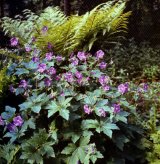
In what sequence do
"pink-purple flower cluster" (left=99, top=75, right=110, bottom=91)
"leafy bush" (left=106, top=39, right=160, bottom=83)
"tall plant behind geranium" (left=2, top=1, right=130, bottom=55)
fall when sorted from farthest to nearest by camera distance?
"leafy bush" (left=106, top=39, right=160, bottom=83)
"tall plant behind geranium" (left=2, top=1, right=130, bottom=55)
"pink-purple flower cluster" (left=99, top=75, right=110, bottom=91)

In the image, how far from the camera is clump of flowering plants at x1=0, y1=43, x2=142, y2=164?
9.32ft

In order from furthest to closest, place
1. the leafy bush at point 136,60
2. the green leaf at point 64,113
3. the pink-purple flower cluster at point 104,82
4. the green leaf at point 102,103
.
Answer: the leafy bush at point 136,60 → the pink-purple flower cluster at point 104,82 → the green leaf at point 102,103 → the green leaf at point 64,113

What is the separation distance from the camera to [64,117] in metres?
2.77

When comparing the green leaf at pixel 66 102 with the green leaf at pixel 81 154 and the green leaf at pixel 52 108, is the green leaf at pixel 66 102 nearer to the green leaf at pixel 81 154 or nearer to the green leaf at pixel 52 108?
the green leaf at pixel 52 108

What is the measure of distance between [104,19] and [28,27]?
95cm

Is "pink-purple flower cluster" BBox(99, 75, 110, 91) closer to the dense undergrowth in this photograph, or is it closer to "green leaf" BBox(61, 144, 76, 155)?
the dense undergrowth

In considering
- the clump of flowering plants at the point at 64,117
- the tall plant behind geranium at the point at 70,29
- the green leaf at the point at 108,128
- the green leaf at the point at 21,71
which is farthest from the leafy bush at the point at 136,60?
the green leaf at the point at 108,128

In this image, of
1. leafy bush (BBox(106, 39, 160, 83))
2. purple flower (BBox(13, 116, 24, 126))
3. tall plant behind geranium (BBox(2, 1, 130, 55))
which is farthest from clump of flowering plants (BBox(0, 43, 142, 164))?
leafy bush (BBox(106, 39, 160, 83))

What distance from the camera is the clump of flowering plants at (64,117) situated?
2842mm

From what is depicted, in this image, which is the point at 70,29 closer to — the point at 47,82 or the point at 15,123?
the point at 47,82

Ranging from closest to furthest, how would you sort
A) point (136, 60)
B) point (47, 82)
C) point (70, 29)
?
point (47, 82) → point (70, 29) → point (136, 60)

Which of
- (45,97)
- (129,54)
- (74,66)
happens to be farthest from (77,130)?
(129,54)

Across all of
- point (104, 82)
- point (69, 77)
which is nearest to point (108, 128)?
point (104, 82)

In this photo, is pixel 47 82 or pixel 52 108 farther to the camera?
pixel 47 82
